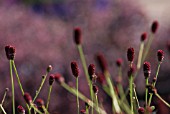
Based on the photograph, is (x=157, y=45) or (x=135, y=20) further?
Answer: (x=135, y=20)

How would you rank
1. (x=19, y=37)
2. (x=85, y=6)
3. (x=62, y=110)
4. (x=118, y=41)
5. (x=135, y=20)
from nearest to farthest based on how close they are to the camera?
1. (x=62, y=110)
2. (x=19, y=37)
3. (x=118, y=41)
4. (x=135, y=20)
5. (x=85, y=6)

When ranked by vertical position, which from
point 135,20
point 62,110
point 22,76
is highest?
point 135,20

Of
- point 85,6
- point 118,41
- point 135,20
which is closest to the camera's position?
point 118,41

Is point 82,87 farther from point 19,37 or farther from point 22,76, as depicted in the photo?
point 19,37

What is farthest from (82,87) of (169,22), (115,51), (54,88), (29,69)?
(169,22)

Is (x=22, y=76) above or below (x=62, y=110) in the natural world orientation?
above

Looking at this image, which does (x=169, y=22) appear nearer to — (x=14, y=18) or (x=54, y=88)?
(x=14, y=18)
